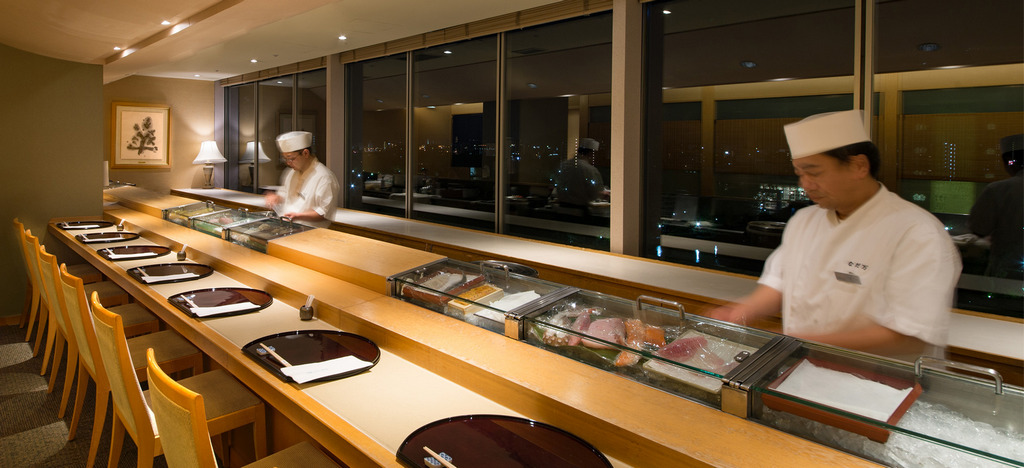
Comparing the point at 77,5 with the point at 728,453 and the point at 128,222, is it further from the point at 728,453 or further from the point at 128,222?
the point at 728,453

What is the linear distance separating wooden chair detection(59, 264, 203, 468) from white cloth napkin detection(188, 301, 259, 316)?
14.7 inches

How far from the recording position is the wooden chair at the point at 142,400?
189 centimetres

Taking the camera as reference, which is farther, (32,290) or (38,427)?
(32,290)

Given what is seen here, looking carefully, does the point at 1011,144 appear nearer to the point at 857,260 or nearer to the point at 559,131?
the point at 857,260

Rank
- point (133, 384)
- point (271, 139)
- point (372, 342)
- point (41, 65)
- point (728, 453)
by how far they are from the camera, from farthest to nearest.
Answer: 1. point (271, 139)
2. point (41, 65)
3. point (372, 342)
4. point (133, 384)
5. point (728, 453)

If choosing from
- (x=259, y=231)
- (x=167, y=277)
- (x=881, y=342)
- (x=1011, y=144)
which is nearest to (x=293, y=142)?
(x=259, y=231)

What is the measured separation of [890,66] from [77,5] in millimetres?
4448

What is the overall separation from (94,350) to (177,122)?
7743mm

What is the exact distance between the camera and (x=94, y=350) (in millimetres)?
2350

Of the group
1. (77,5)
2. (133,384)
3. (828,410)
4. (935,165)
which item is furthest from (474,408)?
(77,5)

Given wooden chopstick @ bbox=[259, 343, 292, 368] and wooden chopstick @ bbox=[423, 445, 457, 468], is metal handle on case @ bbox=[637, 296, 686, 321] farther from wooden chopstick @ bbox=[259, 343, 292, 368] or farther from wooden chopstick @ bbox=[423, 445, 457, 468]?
wooden chopstick @ bbox=[259, 343, 292, 368]

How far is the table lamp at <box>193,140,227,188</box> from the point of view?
29.1 ft

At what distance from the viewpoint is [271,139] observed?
29.0 feet

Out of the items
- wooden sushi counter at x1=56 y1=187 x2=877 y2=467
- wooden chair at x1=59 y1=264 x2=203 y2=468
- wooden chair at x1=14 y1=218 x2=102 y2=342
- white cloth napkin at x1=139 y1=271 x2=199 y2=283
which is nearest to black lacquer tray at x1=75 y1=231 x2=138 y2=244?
wooden chair at x1=14 y1=218 x2=102 y2=342
